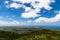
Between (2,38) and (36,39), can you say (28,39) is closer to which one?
(36,39)

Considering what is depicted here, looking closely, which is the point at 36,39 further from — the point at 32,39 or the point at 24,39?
the point at 24,39

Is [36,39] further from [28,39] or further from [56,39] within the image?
[56,39]

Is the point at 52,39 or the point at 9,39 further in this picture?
the point at 9,39

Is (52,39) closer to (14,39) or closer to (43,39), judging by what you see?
(43,39)

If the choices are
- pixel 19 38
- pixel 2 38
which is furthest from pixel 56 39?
pixel 2 38

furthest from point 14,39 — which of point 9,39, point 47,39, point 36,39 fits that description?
point 47,39

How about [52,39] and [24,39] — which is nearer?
[52,39]

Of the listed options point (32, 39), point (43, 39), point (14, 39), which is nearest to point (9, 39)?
point (14, 39)
